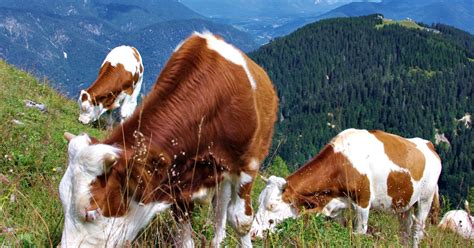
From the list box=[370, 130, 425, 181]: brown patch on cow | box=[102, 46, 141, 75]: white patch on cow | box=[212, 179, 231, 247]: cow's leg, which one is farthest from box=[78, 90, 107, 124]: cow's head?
box=[212, 179, 231, 247]: cow's leg

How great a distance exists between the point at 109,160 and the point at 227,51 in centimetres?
224

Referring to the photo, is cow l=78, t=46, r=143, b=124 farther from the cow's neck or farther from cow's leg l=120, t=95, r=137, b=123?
the cow's neck

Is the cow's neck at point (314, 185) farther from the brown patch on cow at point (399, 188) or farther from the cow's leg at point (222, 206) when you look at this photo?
the cow's leg at point (222, 206)

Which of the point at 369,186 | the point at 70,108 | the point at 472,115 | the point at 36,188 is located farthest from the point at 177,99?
the point at 472,115

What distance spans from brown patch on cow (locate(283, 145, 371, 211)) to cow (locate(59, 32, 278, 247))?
232 centimetres

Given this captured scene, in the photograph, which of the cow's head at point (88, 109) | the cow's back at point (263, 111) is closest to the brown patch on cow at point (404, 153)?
the cow's back at point (263, 111)

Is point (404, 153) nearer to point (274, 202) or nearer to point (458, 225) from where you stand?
Result: point (458, 225)

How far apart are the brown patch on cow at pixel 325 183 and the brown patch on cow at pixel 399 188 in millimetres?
795

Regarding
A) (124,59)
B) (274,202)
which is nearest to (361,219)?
(274,202)

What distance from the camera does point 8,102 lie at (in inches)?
413

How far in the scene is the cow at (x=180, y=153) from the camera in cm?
403

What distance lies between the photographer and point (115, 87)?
17.3m

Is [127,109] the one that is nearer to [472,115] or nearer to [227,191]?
[227,191]

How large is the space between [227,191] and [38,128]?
16.6ft
